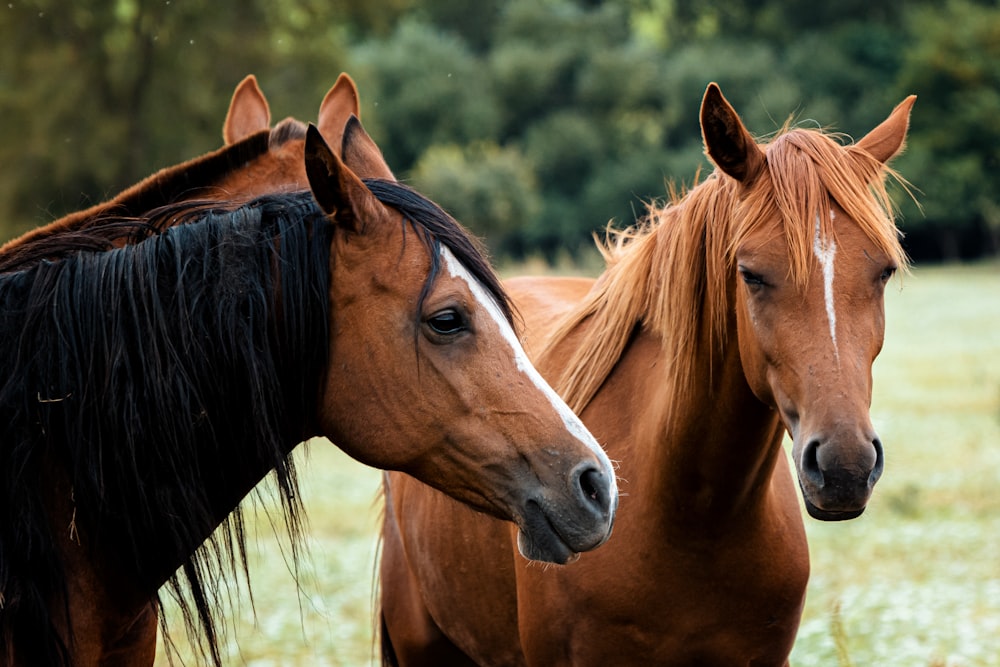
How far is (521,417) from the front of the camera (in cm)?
235

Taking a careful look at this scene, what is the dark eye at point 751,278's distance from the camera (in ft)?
9.27

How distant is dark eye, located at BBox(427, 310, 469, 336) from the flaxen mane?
945 millimetres

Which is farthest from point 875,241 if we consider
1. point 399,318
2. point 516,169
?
point 516,169

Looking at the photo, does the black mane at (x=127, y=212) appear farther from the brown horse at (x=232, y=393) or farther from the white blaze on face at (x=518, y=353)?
the white blaze on face at (x=518, y=353)

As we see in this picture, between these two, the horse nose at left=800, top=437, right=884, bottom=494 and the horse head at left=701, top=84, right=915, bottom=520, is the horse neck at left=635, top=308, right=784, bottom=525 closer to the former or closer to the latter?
the horse head at left=701, top=84, right=915, bottom=520

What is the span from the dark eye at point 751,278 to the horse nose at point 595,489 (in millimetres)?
840

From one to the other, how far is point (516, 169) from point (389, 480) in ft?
94.7

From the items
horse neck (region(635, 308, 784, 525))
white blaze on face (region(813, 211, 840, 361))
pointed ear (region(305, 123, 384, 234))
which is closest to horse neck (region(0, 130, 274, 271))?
pointed ear (region(305, 123, 384, 234))

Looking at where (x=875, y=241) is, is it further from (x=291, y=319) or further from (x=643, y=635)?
(x=291, y=319)

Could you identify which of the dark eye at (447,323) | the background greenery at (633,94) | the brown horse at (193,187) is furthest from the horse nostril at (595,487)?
the background greenery at (633,94)

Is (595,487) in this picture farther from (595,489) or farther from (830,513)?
(830,513)

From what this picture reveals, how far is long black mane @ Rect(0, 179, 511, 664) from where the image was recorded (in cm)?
228

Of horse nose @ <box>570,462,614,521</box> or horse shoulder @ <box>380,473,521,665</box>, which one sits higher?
horse nose @ <box>570,462,614,521</box>

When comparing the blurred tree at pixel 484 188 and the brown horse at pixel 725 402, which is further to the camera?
the blurred tree at pixel 484 188
